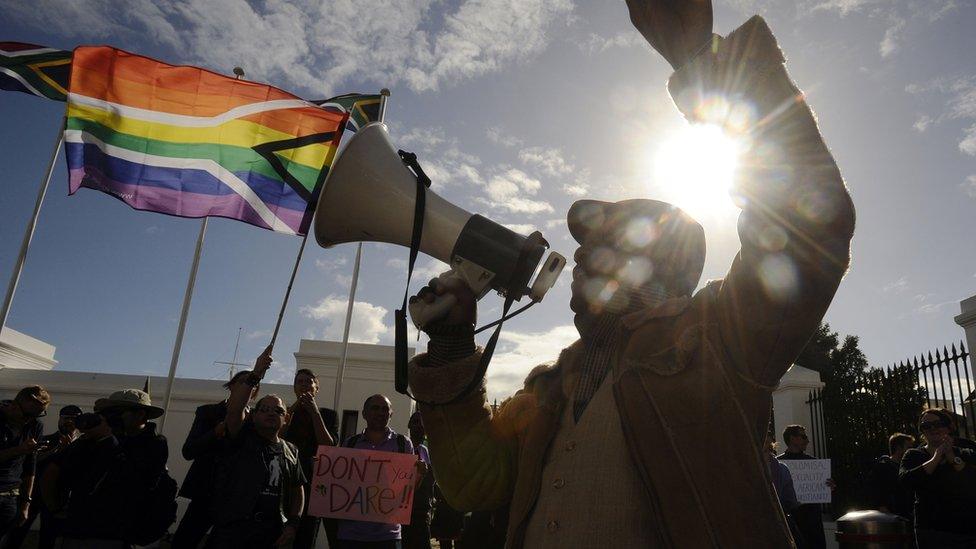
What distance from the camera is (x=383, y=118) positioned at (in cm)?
818

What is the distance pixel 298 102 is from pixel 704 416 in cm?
691

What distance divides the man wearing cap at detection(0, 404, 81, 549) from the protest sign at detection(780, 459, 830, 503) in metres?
6.61

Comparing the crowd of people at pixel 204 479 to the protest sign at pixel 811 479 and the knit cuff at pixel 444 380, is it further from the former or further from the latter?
the protest sign at pixel 811 479

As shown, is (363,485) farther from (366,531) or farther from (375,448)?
(375,448)

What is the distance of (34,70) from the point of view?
7.16 m

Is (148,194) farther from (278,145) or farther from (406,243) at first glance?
(406,243)

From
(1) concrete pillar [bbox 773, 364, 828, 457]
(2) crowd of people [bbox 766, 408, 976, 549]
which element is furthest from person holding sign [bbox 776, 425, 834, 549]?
(1) concrete pillar [bbox 773, 364, 828, 457]

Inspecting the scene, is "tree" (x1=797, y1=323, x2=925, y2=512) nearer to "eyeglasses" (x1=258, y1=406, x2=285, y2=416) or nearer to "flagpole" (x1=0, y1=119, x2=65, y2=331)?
"eyeglasses" (x1=258, y1=406, x2=285, y2=416)

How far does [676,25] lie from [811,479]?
6.19m

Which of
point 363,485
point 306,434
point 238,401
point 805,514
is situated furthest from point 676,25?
point 805,514

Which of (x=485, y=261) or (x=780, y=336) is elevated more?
(x=485, y=261)

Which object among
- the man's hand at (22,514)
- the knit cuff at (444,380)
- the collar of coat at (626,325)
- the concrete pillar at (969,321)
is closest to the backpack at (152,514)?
the man's hand at (22,514)

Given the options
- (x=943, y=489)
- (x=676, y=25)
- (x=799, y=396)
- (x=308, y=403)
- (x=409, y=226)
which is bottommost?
(x=943, y=489)

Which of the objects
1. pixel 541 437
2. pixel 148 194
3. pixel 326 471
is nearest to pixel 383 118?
pixel 148 194
